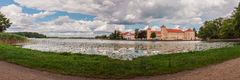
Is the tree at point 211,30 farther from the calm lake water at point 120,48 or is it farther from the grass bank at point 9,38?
the grass bank at point 9,38

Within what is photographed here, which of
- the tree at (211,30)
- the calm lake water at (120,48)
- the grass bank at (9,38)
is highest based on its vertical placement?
the tree at (211,30)

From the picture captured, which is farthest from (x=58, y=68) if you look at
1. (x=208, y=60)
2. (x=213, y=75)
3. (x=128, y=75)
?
(x=208, y=60)

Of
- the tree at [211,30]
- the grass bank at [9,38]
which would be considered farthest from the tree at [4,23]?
the tree at [211,30]

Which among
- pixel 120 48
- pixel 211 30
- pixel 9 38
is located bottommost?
pixel 120 48

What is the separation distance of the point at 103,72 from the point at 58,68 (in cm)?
283

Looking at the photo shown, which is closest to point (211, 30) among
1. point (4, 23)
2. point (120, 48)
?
point (4, 23)

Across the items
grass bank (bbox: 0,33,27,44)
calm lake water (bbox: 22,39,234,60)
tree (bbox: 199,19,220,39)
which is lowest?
calm lake water (bbox: 22,39,234,60)

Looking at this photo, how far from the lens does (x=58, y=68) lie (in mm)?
20797

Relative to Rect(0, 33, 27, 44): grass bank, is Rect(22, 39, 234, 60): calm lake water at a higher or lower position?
lower

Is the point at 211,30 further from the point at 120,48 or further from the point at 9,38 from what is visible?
the point at 120,48

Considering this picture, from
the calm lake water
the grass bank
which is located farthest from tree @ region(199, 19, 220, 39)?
the grass bank

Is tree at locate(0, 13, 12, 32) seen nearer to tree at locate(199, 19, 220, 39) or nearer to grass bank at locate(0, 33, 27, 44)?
grass bank at locate(0, 33, 27, 44)

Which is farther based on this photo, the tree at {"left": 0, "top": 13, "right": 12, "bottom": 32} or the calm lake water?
the tree at {"left": 0, "top": 13, "right": 12, "bottom": 32}

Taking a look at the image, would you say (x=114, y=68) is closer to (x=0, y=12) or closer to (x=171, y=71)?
(x=171, y=71)
